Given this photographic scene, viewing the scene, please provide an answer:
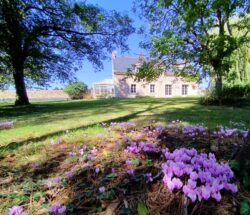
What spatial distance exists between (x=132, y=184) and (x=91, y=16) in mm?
13127

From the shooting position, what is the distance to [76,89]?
29.4 metres

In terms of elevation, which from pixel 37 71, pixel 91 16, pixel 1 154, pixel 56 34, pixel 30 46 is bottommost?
pixel 1 154

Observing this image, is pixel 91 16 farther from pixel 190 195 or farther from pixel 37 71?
pixel 190 195

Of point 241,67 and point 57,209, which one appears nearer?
point 57,209

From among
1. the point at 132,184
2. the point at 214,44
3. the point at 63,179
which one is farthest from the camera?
the point at 214,44

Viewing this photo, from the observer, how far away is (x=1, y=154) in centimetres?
234

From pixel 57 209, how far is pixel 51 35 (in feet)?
44.1

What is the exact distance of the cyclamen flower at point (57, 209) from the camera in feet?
3.68

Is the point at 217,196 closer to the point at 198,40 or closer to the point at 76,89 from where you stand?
the point at 198,40

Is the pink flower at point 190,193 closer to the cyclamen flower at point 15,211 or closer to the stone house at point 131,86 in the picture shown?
the cyclamen flower at point 15,211

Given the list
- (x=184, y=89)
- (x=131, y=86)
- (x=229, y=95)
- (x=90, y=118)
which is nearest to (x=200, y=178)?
(x=90, y=118)

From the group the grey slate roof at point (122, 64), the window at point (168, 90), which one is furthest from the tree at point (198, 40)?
the window at point (168, 90)

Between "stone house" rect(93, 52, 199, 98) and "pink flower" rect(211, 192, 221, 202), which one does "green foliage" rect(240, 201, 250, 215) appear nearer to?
"pink flower" rect(211, 192, 221, 202)

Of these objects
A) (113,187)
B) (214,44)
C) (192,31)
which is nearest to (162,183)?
(113,187)
